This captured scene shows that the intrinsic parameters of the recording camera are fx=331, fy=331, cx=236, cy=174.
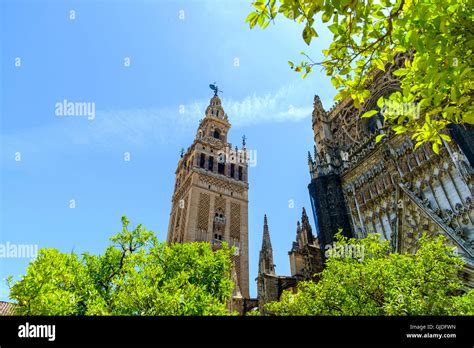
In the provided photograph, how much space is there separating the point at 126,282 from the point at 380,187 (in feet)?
44.7

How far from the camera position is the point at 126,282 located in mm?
11367

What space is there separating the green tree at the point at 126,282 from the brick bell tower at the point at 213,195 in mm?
21324

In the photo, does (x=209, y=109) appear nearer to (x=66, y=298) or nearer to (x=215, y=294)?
(x=215, y=294)

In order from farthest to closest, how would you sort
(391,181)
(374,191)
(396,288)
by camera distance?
(374,191) → (391,181) → (396,288)

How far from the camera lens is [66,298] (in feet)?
31.1

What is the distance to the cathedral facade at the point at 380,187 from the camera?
13922mm

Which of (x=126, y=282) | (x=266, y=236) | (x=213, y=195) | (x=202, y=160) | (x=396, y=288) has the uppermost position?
(x=202, y=160)

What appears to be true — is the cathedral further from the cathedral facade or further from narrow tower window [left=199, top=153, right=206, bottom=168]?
narrow tower window [left=199, top=153, right=206, bottom=168]

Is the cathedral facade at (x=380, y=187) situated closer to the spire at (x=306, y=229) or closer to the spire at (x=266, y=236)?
the spire at (x=306, y=229)

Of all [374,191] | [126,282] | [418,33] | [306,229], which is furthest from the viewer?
[306,229]

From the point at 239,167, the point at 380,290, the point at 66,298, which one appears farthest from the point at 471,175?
the point at 239,167

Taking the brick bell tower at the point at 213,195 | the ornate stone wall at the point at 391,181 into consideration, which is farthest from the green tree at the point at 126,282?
the brick bell tower at the point at 213,195
